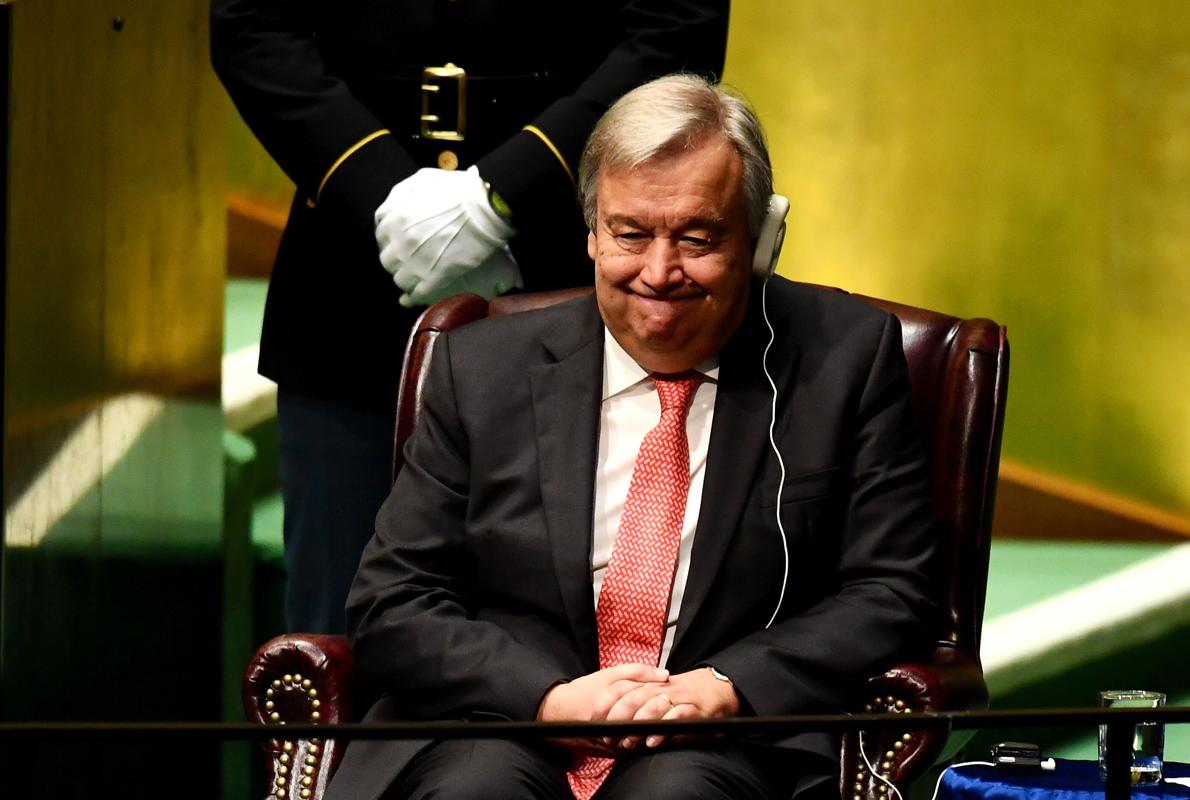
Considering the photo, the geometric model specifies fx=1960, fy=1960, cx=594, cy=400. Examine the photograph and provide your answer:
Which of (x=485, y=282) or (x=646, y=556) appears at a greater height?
(x=485, y=282)

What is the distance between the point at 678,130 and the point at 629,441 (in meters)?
0.39

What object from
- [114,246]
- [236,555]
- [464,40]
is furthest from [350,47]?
[236,555]

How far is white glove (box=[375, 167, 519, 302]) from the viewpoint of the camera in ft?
9.12

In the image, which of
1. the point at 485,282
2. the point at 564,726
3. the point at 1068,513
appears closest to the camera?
the point at 564,726

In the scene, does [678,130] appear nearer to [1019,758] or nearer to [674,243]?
[674,243]

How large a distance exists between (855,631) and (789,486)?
199 mm

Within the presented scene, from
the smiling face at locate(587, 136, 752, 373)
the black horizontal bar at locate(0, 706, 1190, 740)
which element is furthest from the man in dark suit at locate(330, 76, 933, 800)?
the black horizontal bar at locate(0, 706, 1190, 740)

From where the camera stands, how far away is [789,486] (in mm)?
2377

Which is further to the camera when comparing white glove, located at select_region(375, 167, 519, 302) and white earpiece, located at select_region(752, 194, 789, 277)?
white glove, located at select_region(375, 167, 519, 302)

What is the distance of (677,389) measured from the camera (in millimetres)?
2436

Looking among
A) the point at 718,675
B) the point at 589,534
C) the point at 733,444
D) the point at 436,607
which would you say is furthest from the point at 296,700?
the point at 733,444

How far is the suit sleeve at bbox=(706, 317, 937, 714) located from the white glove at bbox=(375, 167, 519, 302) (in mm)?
634

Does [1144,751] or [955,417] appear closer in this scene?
[1144,751]

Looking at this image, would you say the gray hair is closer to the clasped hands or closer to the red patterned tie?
the red patterned tie
